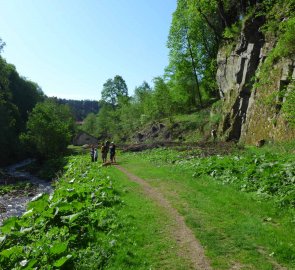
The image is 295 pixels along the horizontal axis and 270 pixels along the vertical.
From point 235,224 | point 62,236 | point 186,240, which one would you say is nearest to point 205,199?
point 235,224

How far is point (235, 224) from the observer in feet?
Answer: 39.1

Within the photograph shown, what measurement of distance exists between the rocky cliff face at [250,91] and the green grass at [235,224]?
10.9 m

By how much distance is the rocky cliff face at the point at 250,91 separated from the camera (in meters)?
26.8

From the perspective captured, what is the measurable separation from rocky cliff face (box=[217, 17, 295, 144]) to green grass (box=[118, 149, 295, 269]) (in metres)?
10.9

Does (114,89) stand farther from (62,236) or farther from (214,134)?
(62,236)

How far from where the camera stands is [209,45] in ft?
190

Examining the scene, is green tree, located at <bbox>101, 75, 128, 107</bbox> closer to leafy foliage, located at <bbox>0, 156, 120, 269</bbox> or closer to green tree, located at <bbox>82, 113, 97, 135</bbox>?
green tree, located at <bbox>82, 113, 97, 135</bbox>

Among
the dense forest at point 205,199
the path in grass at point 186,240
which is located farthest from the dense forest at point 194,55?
the path in grass at point 186,240

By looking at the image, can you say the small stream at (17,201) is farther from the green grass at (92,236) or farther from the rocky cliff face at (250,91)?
the rocky cliff face at (250,91)

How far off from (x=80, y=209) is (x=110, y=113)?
8151cm

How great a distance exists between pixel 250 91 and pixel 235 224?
24.4m

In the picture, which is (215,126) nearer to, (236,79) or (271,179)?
(236,79)

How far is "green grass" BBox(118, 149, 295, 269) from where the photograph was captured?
30.8 ft

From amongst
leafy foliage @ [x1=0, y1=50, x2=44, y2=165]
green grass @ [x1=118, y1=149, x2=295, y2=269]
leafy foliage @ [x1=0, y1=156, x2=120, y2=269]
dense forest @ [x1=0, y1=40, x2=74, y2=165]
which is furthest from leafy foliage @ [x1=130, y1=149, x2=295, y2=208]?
leafy foliage @ [x1=0, y1=50, x2=44, y2=165]
